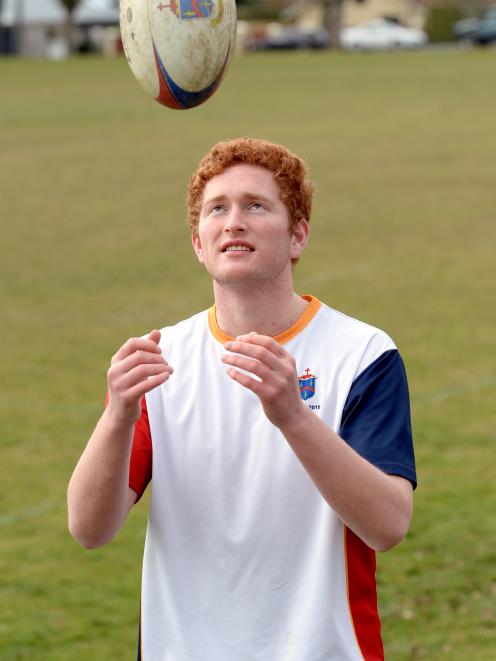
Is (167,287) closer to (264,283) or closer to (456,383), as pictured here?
(456,383)

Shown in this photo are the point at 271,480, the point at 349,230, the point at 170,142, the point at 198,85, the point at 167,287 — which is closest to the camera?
the point at 271,480

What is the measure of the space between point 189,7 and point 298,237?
824mm

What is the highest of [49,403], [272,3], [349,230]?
[49,403]

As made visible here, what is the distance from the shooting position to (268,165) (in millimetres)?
2871

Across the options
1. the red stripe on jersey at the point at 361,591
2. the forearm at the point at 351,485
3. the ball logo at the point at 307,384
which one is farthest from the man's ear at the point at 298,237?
the red stripe on jersey at the point at 361,591

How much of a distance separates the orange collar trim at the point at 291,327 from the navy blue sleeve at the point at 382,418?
19cm

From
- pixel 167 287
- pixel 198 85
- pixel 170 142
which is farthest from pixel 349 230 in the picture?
pixel 198 85

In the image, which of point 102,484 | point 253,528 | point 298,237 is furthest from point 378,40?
point 102,484

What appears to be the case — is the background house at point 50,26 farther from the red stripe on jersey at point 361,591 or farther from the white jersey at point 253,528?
the red stripe on jersey at point 361,591

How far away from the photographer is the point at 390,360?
9.33 ft

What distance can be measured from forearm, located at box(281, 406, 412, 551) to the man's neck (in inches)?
15.9

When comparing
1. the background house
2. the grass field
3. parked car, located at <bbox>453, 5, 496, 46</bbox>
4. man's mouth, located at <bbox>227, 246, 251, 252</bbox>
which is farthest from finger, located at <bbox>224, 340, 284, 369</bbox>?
the background house

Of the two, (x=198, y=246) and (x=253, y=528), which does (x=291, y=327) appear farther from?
(x=253, y=528)

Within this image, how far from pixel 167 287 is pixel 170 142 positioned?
12712 mm
